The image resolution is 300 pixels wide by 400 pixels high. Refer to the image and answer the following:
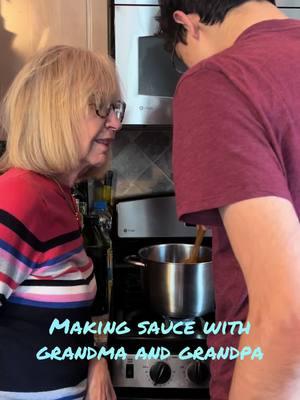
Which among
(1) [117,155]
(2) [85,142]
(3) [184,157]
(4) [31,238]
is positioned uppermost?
(3) [184,157]

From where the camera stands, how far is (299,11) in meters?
1.39

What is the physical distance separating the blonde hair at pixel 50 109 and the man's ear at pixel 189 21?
0.76 ft

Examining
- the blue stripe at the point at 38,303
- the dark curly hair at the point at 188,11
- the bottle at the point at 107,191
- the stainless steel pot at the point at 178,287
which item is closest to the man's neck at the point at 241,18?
the dark curly hair at the point at 188,11

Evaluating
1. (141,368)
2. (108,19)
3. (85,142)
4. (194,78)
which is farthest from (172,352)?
(108,19)

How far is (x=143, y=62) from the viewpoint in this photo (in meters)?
1.43

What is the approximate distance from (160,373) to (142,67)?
0.87 metres

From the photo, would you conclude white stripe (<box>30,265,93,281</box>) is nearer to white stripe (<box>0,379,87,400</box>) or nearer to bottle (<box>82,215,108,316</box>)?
white stripe (<box>0,379,87,400</box>)

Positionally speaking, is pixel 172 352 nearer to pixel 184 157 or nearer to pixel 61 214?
pixel 61 214

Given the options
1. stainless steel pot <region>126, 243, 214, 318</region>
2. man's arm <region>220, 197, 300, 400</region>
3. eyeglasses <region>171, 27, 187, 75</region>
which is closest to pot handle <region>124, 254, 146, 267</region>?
stainless steel pot <region>126, 243, 214, 318</region>

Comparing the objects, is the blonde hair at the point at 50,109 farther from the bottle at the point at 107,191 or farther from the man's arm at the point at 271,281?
the bottle at the point at 107,191

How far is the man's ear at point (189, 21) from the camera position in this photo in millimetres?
783

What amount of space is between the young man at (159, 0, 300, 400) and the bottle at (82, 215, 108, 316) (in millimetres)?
769

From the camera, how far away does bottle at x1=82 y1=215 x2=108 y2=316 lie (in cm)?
132

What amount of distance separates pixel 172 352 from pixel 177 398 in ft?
0.42
